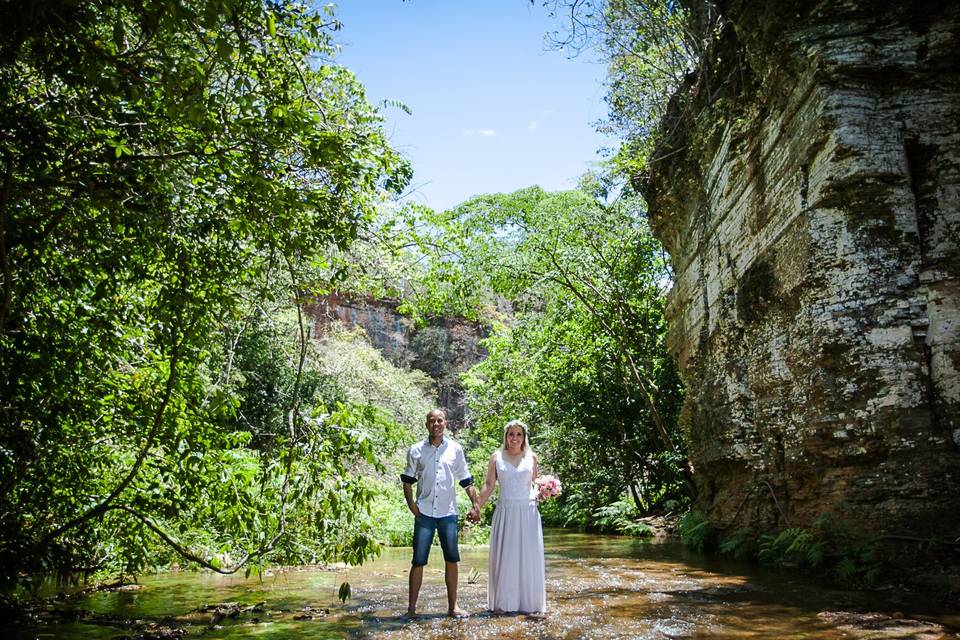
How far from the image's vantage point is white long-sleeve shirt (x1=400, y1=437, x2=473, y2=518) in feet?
22.7

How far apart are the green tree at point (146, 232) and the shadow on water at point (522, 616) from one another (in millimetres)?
716

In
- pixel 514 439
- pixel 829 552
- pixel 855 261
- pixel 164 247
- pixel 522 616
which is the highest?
pixel 855 261

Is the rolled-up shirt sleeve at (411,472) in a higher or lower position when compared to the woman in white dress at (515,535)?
higher

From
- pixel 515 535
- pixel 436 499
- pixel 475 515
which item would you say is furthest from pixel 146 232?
pixel 515 535

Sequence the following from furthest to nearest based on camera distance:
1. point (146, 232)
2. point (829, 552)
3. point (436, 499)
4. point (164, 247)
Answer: point (829, 552)
point (436, 499)
point (164, 247)
point (146, 232)

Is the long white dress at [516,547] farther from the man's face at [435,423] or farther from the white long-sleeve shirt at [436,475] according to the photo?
the man's face at [435,423]

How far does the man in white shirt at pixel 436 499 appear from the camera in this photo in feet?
22.2

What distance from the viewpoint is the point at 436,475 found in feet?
22.7

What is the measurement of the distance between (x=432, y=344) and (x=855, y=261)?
39.7 m

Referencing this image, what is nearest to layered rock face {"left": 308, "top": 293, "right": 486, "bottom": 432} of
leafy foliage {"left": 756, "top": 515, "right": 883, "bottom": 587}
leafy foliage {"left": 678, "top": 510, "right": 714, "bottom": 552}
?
leafy foliage {"left": 678, "top": 510, "right": 714, "bottom": 552}

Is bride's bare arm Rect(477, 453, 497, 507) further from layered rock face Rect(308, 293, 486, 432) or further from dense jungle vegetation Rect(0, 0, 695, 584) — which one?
layered rock face Rect(308, 293, 486, 432)

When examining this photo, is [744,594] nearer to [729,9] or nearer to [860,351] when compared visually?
[860,351]

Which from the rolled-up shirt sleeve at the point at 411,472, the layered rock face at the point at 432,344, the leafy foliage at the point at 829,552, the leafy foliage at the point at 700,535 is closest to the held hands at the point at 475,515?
the rolled-up shirt sleeve at the point at 411,472

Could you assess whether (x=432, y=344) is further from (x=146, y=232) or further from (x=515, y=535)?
(x=146, y=232)
